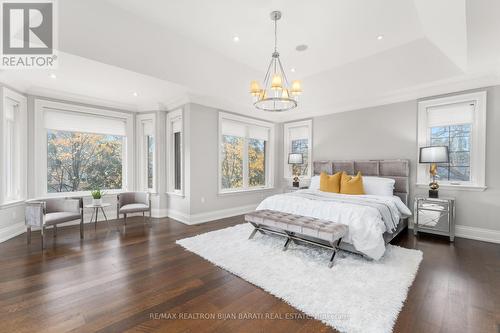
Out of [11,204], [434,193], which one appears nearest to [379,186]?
[434,193]

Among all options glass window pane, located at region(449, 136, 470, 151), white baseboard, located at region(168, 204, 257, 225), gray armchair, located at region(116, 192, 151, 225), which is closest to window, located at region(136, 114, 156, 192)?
gray armchair, located at region(116, 192, 151, 225)

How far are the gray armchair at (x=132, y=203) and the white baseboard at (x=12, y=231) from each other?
1599 mm

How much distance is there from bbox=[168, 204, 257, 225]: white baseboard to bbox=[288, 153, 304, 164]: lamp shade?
1.91 m

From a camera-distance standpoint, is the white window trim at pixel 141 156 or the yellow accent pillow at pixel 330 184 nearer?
the yellow accent pillow at pixel 330 184

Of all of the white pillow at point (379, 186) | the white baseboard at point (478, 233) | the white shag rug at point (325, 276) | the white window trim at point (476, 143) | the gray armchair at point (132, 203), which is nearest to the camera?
the white shag rug at point (325, 276)

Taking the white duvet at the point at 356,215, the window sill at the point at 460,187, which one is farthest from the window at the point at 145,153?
the window sill at the point at 460,187

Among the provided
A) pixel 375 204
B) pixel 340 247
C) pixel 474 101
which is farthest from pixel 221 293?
pixel 474 101

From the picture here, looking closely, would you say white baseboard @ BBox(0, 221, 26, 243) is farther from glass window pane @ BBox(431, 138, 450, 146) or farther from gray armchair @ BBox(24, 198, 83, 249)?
glass window pane @ BBox(431, 138, 450, 146)

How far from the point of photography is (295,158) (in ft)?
21.1

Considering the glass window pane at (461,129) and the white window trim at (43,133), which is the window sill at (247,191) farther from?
the glass window pane at (461,129)

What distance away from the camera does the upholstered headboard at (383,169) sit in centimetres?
475

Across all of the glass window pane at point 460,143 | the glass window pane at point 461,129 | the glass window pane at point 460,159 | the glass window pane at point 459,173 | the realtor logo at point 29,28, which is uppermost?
the realtor logo at point 29,28

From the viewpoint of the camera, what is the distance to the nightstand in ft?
13.1

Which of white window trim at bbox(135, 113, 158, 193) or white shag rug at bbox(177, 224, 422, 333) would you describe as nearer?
white shag rug at bbox(177, 224, 422, 333)
